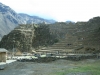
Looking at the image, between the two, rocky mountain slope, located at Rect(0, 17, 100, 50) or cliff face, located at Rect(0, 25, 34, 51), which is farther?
cliff face, located at Rect(0, 25, 34, 51)

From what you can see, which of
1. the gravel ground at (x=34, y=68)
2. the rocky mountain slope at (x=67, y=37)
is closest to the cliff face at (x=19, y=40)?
the rocky mountain slope at (x=67, y=37)

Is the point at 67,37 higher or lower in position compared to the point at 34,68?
higher

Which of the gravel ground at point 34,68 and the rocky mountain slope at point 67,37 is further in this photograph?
the rocky mountain slope at point 67,37

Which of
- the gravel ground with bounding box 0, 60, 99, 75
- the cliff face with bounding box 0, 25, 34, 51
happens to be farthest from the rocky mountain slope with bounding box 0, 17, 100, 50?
the gravel ground with bounding box 0, 60, 99, 75

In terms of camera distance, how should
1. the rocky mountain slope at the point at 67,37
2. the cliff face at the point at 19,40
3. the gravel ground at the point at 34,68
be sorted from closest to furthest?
the gravel ground at the point at 34,68
the rocky mountain slope at the point at 67,37
the cliff face at the point at 19,40

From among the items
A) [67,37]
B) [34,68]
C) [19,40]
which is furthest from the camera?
[19,40]

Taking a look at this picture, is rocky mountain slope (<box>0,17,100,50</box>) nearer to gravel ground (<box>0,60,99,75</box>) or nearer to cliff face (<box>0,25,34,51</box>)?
cliff face (<box>0,25,34,51</box>)

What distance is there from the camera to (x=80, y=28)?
121000 mm

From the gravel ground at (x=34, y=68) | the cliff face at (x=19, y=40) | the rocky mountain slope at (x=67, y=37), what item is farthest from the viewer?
the cliff face at (x=19, y=40)

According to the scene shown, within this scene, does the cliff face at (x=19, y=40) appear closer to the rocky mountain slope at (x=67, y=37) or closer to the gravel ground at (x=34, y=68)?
the rocky mountain slope at (x=67, y=37)

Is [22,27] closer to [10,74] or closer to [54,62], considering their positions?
[54,62]

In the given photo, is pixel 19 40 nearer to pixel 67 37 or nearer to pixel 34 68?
pixel 67 37

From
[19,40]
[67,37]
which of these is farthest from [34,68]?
[19,40]

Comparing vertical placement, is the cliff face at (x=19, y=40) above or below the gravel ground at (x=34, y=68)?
above
